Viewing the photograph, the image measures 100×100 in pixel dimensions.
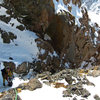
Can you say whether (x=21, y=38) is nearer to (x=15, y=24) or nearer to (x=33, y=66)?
(x=15, y=24)

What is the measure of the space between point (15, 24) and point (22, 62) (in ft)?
18.9

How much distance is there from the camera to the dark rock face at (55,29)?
20.9 metres

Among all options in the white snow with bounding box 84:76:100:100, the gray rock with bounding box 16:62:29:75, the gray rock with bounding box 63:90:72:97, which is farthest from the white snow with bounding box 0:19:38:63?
the gray rock with bounding box 63:90:72:97

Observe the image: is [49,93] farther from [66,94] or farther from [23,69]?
[23,69]

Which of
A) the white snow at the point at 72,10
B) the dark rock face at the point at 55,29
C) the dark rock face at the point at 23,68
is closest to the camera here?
the dark rock face at the point at 23,68

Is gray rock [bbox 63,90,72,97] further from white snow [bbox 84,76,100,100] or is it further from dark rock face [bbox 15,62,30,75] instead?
dark rock face [bbox 15,62,30,75]

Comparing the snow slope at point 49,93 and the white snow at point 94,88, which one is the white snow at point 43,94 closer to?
the snow slope at point 49,93

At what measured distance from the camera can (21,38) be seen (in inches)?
751

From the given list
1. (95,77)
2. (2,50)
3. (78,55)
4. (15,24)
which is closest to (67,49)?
(78,55)

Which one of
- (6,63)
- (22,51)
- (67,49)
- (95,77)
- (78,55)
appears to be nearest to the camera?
(95,77)

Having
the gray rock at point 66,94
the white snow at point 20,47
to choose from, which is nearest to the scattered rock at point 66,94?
the gray rock at point 66,94

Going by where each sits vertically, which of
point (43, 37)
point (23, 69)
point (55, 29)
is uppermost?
point (55, 29)

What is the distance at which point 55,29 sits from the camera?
23.1m

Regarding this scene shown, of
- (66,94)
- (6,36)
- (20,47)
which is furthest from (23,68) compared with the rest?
(66,94)
